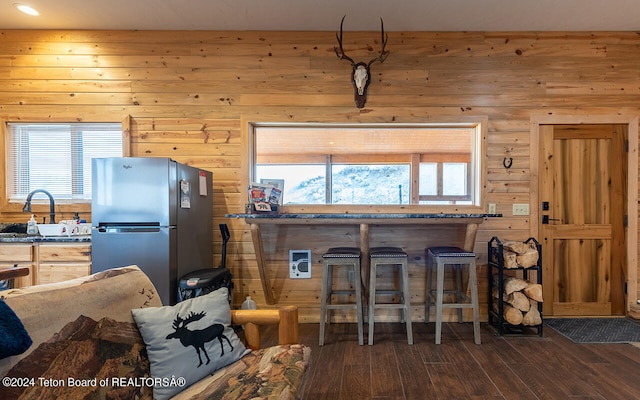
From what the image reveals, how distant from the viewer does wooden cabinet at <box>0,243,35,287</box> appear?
2510 mm

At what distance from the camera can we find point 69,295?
1.09 metres

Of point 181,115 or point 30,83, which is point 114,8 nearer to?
point 181,115

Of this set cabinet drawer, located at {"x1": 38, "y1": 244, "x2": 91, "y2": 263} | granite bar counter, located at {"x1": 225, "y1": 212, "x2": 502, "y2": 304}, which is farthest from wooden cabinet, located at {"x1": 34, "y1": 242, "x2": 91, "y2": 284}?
granite bar counter, located at {"x1": 225, "y1": 212, "x2": 502, "y2": 304}

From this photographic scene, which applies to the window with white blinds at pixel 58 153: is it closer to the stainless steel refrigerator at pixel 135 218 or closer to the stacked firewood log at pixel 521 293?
the stainless steel refrigerator at pixel 135 218

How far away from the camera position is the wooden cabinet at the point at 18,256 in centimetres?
251

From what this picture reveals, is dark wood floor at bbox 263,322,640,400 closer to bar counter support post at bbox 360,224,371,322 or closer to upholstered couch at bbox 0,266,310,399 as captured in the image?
bar counter support post at bbox 360,224,371,322

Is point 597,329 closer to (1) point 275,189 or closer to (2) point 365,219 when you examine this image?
(2) point 365,219

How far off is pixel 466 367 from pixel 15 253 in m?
3.63

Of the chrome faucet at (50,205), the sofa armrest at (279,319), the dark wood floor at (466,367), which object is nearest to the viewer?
the sofa armrest at (279,319)

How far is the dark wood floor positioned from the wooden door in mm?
726

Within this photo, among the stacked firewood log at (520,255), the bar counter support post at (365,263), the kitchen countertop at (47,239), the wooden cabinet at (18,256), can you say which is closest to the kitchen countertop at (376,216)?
the bar counter support post at (365,263)

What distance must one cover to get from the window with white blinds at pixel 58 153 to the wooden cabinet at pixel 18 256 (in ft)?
2.24

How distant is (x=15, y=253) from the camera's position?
2.51m

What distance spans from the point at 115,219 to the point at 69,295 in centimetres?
132
